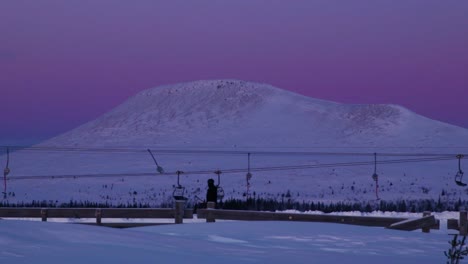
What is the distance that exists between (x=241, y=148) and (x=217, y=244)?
251ft

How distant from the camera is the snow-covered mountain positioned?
2368 inches

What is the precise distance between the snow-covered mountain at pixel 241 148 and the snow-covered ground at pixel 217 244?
102ft

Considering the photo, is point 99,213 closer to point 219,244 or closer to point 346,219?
point 346,219

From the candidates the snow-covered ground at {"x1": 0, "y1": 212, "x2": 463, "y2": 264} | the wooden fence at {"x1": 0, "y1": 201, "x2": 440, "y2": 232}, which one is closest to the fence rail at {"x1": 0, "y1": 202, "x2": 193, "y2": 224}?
the wooden fence at {"x1": 0, "y1": 201, "x2": 440, "y2": 232}

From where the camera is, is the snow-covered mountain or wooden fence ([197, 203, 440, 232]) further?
the snow-covered mountain

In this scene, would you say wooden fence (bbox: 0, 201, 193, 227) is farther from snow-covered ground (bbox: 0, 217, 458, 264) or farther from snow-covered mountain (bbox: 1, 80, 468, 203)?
snow-covered mountain (bbox: 1, 80, 468, 203)

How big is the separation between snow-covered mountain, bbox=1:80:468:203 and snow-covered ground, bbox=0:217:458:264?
3123cm

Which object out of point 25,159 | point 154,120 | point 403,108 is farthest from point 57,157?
point 403,108

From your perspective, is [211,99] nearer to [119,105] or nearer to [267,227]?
[119,105]

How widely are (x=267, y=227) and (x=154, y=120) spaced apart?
94.8 m

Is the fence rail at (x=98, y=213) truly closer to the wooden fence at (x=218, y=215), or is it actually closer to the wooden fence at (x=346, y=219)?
the wooden fence at (x=218, y=215)

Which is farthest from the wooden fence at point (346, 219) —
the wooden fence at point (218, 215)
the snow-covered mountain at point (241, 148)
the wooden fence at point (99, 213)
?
the snow-covered mountain at point (241, 148)

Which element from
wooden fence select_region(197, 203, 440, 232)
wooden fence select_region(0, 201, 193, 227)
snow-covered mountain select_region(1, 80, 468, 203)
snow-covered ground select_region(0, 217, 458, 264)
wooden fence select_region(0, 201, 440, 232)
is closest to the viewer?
snow-covered ground select_region(0, 217, 458, 264)

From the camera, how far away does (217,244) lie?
38.4 ft
